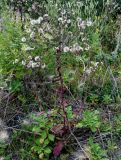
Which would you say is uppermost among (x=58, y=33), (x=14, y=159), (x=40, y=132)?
(x=58, y=33)

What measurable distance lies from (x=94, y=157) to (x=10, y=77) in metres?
1.02

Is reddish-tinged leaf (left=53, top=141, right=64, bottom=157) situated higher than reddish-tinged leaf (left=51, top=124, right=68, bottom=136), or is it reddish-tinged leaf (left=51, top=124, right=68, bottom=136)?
reddish-tinged leaf (left=51, top=124, right=68, bottom=136)

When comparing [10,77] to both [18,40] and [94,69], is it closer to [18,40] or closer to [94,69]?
[18,40]

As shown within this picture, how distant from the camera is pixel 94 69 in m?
3.42

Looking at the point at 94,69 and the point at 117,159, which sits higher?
the point at 94,69

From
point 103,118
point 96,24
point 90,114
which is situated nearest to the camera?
point 90,114

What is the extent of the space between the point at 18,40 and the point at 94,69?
762mm

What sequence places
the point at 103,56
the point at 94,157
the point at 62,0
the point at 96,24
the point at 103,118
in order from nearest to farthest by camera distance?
1. the point at 94,157
2. the point at 103,118
3. the point at 103,56
4. the point at 96,24
5. the point at 62,0

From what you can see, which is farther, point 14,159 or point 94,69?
point 94,69

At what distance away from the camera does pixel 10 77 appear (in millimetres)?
3115

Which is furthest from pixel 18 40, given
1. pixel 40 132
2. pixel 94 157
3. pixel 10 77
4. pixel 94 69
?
pixel 94 157

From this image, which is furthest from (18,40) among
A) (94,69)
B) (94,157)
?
(94,157)

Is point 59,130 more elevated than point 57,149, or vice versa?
point 59,130

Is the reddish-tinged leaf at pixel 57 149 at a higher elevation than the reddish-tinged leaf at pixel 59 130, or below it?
below
